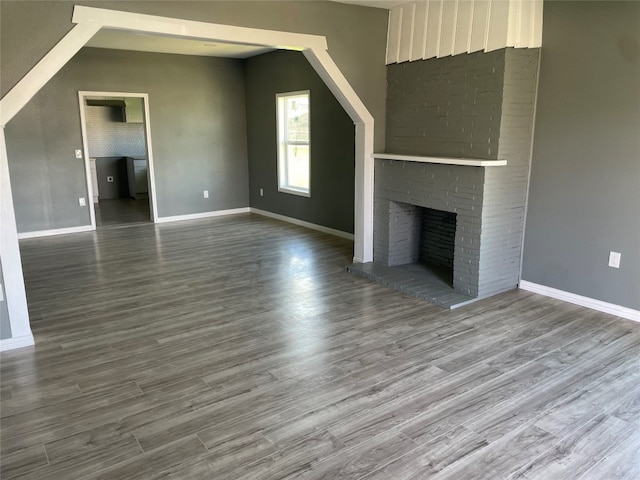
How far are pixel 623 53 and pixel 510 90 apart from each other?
76 centimetres

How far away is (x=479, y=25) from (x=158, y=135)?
16.7 ft

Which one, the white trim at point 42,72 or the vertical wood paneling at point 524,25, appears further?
the vertical wood paneling at point 524,25

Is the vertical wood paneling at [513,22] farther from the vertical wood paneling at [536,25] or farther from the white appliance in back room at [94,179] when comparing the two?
the white appliance in back room at [94,179]

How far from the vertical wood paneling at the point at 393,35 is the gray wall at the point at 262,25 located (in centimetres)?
5

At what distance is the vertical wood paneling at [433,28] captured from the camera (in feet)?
13.7

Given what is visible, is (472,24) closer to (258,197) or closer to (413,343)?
(413,343)

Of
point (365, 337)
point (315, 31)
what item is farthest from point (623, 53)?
point (365, 337)

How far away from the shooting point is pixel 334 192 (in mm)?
6387

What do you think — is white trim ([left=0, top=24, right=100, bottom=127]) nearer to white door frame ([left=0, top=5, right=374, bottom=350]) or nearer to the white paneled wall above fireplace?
white door frame ([left=0, top=5, right=374, bottom=350])

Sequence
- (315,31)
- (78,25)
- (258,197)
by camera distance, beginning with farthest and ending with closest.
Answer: (258,197), (315,31), (78,25)

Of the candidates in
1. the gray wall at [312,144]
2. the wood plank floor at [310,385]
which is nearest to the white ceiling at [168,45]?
the gray wall at [312,144]

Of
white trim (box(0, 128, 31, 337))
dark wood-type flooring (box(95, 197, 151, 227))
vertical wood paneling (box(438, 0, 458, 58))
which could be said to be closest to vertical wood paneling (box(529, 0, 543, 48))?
vertical wood paneling (box(438, 0, 458, 58))

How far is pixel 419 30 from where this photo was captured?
438 centimetres

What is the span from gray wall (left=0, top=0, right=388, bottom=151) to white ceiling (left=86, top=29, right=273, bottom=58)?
A: 4.84 ft
